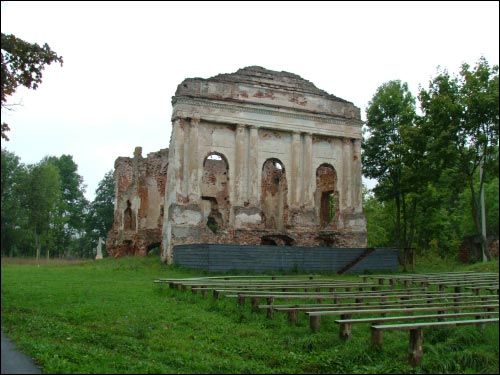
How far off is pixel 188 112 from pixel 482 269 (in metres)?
15.1

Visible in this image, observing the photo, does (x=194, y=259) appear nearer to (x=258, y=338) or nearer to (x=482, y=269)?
(x=482, y=269)

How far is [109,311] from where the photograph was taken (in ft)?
33.2

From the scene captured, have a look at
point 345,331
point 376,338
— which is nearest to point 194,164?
point 345,331

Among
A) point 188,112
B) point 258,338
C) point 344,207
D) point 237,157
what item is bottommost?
point 258,338

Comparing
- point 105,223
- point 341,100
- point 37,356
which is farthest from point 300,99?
point 105,223

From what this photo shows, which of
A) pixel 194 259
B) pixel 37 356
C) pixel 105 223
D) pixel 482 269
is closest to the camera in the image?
pixel 37 356

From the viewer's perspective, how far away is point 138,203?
36375mm

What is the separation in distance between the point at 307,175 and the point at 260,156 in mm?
2843

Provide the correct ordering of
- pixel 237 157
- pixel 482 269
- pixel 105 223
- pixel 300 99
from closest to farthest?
pixel 482 269 → pixel 237 157 → pixel 300 99 → pixel 105 223

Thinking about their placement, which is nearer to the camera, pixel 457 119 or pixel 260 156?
pixel 457 119

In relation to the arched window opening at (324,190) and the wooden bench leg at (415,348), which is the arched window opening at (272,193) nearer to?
the arched window opening at (324,190)

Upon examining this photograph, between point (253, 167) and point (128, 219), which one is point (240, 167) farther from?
point (128, 219)

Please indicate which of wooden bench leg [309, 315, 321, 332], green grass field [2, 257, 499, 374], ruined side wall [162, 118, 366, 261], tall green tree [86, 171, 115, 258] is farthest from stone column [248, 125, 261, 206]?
tall green tree [86, 171, 115, 258]

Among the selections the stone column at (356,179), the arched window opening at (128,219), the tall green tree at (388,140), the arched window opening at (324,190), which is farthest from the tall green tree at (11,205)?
the arched window opening at (128,219)
